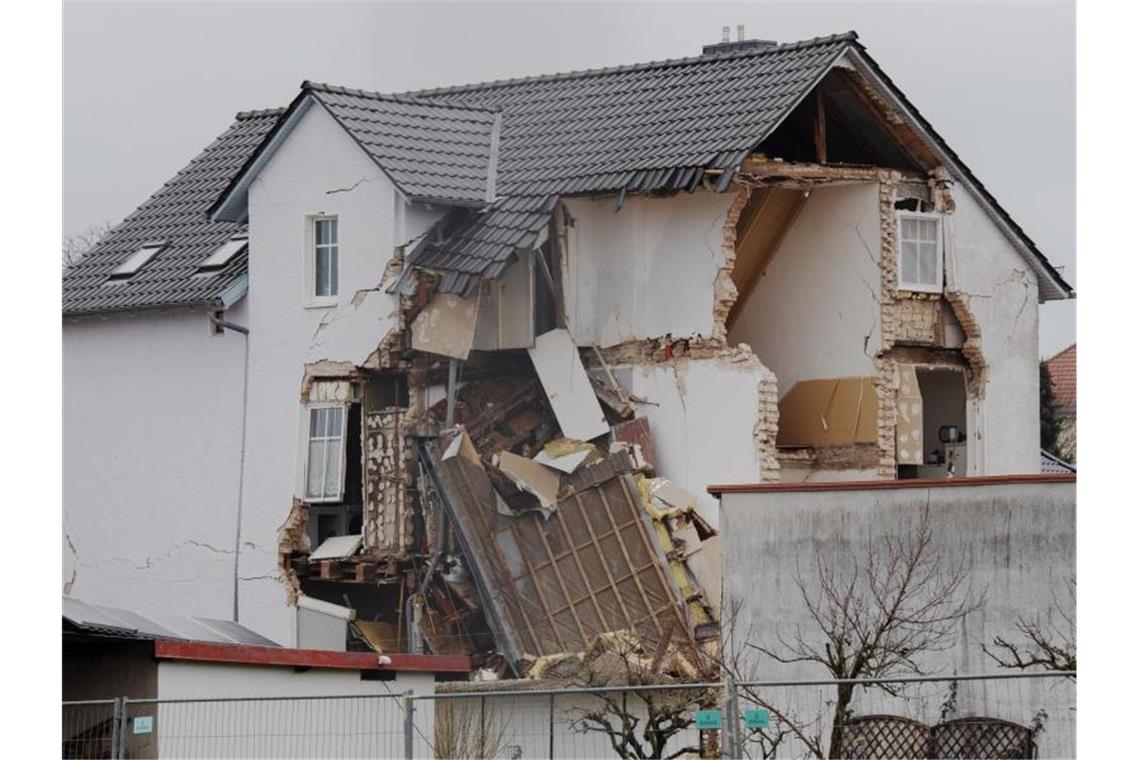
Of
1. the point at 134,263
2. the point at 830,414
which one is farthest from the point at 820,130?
the point at 134,263

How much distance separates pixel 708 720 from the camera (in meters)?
16.8

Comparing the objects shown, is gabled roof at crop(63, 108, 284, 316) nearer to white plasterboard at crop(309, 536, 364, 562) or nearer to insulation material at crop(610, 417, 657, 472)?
white plasterboard at crop(309, 536, 364, 562)

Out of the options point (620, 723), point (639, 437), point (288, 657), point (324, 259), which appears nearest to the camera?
point (288, 657)

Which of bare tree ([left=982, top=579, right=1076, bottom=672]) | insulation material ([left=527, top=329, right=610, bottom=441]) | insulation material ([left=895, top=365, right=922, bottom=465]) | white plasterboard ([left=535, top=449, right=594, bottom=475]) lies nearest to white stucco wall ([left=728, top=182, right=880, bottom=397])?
insulation material ([left=895, top=365, right=922, bottom=465])

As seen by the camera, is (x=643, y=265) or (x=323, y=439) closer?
(x=643, y=265)

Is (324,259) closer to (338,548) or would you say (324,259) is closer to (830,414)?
(338,548)

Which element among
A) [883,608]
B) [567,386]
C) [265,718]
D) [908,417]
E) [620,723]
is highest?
[567,386]

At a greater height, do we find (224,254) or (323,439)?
Answer: (224,254)

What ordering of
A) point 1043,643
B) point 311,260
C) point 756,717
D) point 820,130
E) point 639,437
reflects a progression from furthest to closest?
point 311,260
point 820,130
point 639,437
point 1043,643
point 756,717

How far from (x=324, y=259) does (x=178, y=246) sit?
10.9ft

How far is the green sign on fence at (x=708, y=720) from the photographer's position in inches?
657

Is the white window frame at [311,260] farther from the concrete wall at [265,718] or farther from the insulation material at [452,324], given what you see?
the concrete wall at [265,718]

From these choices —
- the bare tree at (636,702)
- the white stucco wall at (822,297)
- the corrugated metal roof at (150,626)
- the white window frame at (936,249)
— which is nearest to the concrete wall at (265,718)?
the corrugated metal roof at (150,626)

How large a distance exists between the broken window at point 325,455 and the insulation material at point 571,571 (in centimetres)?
174
